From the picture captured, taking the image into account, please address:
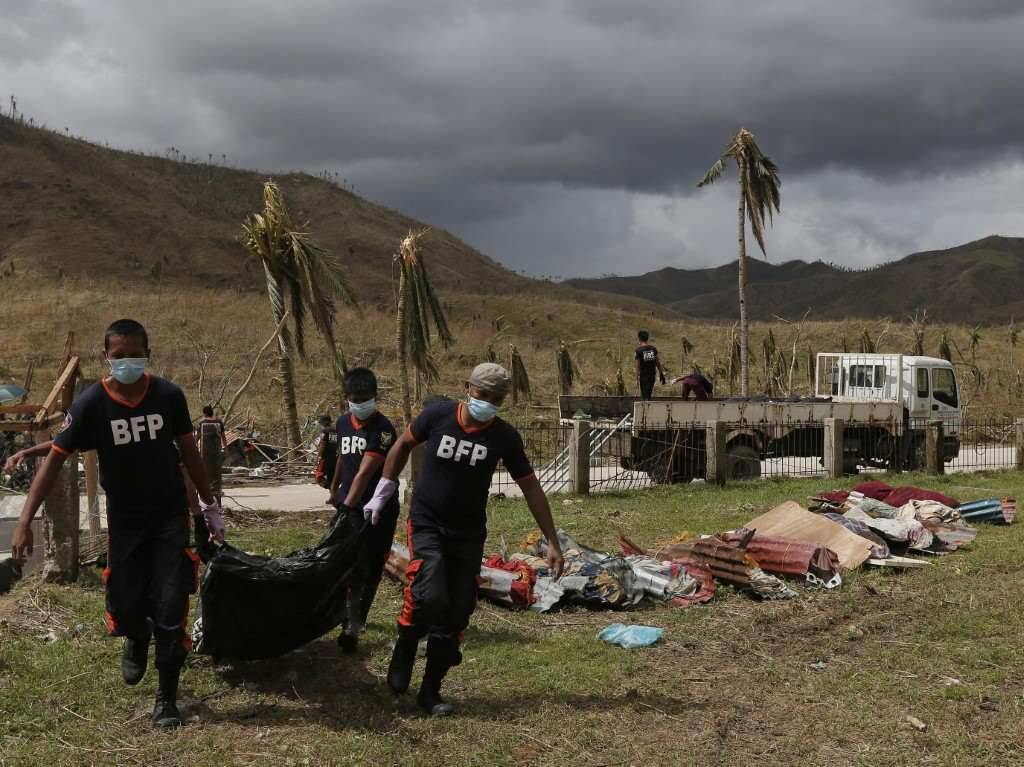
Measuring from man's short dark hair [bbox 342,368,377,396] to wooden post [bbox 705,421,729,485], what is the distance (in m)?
9.92

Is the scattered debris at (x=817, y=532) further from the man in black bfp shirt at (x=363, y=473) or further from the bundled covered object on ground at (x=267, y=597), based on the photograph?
the bundled covered object on ground at (x=267, y=597)

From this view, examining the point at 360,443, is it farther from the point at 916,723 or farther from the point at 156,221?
the point at 156,221

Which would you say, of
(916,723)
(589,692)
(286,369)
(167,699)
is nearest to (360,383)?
(167,699)

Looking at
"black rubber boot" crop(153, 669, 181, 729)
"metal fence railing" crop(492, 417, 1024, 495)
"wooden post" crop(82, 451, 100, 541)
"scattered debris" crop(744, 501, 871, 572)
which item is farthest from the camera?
"metal fence railing" crop(492, 417, 1024, 495)

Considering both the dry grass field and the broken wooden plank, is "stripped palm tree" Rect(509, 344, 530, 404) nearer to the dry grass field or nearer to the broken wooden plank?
the dry grass field

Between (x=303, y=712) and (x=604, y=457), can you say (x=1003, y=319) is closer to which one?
(x=604, y=457)

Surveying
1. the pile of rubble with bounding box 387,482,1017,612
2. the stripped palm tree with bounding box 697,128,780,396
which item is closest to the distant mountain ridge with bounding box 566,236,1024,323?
the stripped palm tree with bounding box 697,128,780,396

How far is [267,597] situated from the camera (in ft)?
16.9

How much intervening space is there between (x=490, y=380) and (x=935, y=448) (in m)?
14.9

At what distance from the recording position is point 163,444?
4.80 metres

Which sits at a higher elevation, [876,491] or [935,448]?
[935,448]

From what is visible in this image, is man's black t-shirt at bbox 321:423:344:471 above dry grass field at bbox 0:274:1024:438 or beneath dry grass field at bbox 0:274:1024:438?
beneath

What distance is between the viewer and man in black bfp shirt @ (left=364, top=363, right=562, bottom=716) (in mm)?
4863

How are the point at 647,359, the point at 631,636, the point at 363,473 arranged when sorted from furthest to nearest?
the point at 647,359 < the point at 631,636 < the point at 363,473
